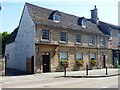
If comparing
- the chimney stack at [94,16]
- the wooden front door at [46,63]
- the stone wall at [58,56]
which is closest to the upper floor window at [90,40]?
the stone wall at [58,56]

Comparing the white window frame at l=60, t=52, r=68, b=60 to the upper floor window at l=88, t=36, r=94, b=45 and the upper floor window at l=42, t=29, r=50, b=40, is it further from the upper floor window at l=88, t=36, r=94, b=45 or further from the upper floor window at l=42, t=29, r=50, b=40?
the upper floor window at l=88, t=36, r=94, b=45

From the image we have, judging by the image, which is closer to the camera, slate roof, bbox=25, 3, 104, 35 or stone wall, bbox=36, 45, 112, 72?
stone wall, bbox=36, 45, 112, 72

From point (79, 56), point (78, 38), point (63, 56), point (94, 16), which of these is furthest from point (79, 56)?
point (94, 16)

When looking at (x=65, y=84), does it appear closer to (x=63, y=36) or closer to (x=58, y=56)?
(x=58, y=56)

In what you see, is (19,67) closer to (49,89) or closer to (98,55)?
(98,55)

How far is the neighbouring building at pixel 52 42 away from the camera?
27.5 metres

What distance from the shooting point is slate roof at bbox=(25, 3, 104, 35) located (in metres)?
28.5

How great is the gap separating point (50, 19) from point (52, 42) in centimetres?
339

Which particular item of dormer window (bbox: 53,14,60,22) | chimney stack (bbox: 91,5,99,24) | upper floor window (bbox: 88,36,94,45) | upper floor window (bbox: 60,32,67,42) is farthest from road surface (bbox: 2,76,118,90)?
chimney stack (bbox: 91,5,99,24)

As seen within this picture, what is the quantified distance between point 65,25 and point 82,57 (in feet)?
18.2

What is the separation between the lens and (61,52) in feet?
98.6

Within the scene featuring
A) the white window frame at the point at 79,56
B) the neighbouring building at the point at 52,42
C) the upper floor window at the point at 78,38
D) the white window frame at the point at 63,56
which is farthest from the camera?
the upper floor window at the point at 78,38

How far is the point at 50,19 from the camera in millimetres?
30172

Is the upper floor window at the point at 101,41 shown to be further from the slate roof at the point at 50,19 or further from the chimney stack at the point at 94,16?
the chimney stack at the point at 94,16
